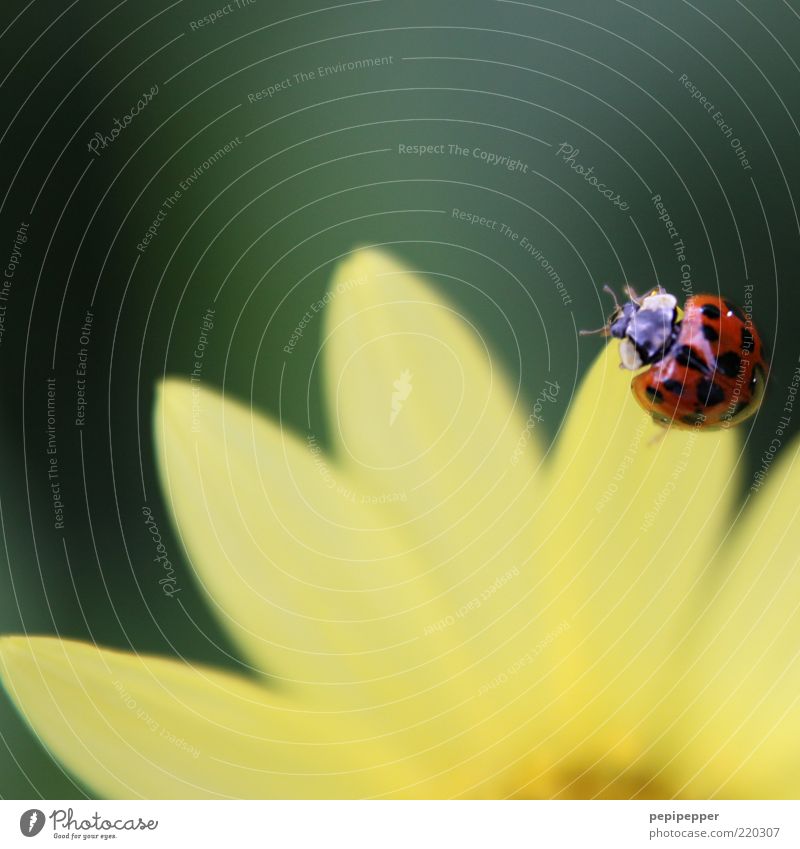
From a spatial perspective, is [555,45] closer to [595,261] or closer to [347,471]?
[595,261]

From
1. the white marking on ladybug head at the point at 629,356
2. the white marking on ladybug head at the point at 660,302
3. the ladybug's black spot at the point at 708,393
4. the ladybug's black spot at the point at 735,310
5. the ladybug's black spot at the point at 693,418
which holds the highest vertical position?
the white marking on ladybug head at the point at 660,302

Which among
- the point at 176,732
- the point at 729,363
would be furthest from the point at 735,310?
the point at 176,732

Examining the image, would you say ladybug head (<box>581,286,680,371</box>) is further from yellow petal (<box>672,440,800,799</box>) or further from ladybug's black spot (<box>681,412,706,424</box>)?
yellow petal (<box>672,440,800,799</box>)

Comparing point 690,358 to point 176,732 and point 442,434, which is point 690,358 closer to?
point 442,434

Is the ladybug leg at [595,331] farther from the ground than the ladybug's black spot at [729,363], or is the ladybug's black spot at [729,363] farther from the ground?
the ladybug leg at [595,331]

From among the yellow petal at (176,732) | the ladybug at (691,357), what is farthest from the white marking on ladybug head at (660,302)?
the yellow petal at (176,732)

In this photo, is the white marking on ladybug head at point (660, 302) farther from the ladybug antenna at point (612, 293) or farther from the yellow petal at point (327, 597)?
the yellow petal at point (327, 597)

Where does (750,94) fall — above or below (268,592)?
above

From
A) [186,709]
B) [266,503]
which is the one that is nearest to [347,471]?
[266,503]

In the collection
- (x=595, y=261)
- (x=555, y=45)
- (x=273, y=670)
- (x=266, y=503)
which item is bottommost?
(x=273, y=670)
